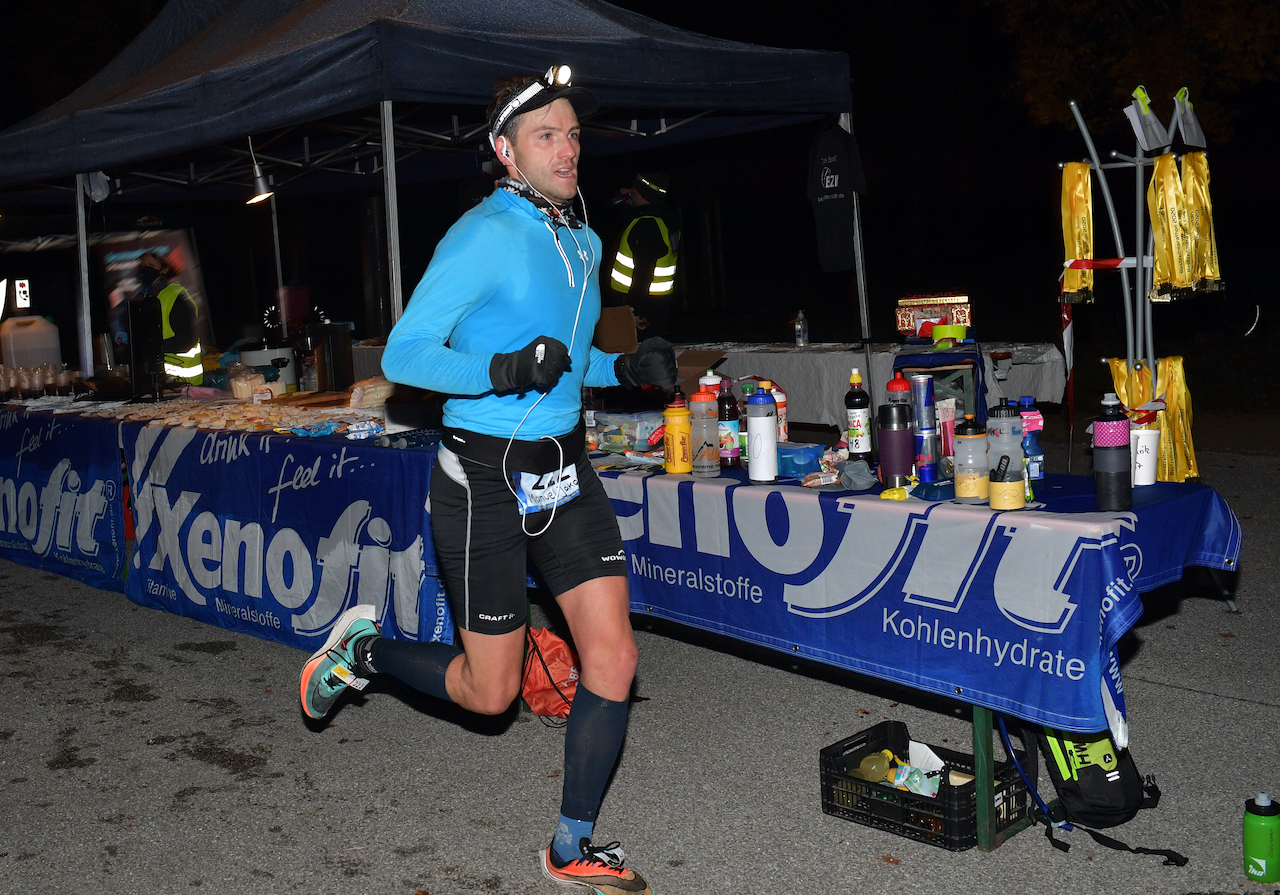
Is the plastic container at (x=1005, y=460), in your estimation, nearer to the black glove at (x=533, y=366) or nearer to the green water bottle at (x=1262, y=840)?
the green water bottle at (x=1262, y=840)

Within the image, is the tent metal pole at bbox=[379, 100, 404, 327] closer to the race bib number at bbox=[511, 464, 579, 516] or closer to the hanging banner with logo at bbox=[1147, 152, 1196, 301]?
the race bib number at bbox=[511, 464, 579, 516]

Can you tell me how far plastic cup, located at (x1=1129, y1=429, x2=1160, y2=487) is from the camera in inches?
142

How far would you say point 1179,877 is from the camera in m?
3.03

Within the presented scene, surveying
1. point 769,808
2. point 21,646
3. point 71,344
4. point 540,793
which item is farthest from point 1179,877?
point 71,344

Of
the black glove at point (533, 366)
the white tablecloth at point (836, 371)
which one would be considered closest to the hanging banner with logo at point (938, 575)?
the black glove at point (533, 366)

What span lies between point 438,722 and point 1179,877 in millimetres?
2646

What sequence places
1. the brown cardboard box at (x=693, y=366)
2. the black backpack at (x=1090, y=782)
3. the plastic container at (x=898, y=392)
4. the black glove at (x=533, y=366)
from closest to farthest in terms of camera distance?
the black glove at (x=533, y=366), the black backpack at (x=1090, y=782), the plastic container at (x=898, y=392), the brown cardboard box at (x=693, y=366)

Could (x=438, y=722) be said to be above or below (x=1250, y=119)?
below

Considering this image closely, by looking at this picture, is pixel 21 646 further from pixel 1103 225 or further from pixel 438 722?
pixel 1103 225

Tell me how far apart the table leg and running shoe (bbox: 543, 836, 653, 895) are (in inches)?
37.8

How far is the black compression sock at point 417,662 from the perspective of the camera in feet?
11.2

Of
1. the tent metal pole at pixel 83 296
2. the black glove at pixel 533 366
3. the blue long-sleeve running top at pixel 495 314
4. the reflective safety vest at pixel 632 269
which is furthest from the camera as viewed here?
the reflective safety vest at pixel 632 269

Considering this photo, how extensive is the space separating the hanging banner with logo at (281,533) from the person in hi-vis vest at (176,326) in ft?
5.76

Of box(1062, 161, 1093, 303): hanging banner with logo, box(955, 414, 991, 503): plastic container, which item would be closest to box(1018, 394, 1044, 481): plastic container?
box(955, 414, 991, 503): plastic container
